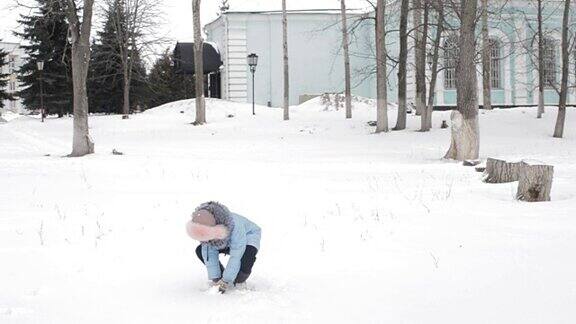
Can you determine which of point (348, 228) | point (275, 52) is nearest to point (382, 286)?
point (348, 228)

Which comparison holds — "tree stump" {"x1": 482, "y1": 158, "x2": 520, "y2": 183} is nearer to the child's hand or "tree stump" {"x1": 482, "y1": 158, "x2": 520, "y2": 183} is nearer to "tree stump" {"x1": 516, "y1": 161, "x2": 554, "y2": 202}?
"tree stump" {"x1": 516, "y1": 161, "x2": 554, "y2": 202}

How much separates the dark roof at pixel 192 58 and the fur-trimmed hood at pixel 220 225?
33.3 m

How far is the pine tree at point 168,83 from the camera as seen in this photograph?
52.3 metres

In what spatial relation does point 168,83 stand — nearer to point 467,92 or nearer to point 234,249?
point 467,92

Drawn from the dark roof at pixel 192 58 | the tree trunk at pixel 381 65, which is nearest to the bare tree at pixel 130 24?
the dark roof at pixel 192 58

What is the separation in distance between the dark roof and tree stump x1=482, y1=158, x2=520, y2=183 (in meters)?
28.8

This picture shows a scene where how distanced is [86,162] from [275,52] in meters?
24.6

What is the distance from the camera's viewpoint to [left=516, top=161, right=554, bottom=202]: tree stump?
776 centimetres

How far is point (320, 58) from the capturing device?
37812 mm

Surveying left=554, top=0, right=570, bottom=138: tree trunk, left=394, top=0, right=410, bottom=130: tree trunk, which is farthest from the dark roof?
left=554, top=0, right=570, bottom=138: tree trunk

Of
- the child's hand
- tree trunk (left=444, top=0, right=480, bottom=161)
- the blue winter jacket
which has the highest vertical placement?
tree trunk (left=444, top=0, right=480, bottom=161)

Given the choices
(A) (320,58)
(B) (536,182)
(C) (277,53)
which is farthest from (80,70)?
(A) (320,58)

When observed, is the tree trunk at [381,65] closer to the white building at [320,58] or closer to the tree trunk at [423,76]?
the tree trunk at [423,76]

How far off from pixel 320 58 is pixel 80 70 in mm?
23969
